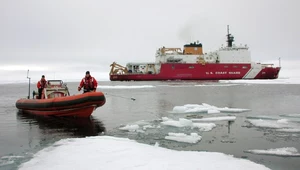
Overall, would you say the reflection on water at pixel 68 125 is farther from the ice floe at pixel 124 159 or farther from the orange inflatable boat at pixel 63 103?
the ice floe at pixel 124 159

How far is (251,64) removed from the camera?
40.9 metres

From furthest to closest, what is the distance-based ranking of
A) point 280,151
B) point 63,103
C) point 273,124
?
point 63,103 < point 273,124 < point 280,151

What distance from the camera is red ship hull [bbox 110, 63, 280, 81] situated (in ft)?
132

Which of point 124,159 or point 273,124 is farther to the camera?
point 273,124

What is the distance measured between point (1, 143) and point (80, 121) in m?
3.15

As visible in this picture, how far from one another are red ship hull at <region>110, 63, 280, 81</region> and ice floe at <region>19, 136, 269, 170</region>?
35.2 meters

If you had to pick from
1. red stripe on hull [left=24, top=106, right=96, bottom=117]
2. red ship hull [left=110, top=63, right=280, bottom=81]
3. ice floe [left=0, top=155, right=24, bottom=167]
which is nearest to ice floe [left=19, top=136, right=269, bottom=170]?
ice floe [left=0, top=155, right=24, bottom=167]

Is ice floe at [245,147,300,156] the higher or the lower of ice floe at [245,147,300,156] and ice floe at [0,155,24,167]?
the higher

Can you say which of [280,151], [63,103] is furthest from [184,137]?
[63,103]

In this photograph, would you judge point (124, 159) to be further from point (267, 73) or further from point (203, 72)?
point (267, 73)

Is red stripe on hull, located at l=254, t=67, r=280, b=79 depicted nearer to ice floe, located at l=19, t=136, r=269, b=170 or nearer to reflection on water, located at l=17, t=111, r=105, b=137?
reflection on water, located at l=17, t=111, r=105, b=137

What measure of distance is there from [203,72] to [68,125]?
33461 mm

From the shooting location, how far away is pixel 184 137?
6.17 m

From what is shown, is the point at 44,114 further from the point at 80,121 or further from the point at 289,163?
the point at 289,163
